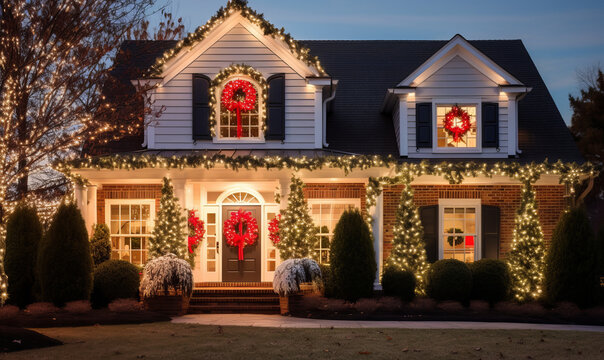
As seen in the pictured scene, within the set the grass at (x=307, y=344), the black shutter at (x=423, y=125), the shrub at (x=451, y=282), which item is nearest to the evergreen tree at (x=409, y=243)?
the shrub at (x=451, y=282)

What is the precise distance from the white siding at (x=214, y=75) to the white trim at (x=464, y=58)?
8.43 ft

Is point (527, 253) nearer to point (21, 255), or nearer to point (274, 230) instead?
point (274, 230)

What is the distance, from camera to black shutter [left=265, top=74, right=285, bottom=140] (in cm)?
1568

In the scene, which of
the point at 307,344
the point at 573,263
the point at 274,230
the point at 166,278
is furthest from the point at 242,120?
the point at 573,263

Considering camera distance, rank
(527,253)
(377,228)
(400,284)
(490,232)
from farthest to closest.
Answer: (490,232), (527,253), (377,228), (400,284)

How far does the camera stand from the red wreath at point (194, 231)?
15.2 meters

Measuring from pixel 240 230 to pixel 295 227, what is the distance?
1780 millimetres

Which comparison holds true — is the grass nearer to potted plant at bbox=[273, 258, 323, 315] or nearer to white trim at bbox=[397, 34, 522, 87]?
potted plant at bbox=[273, 258, 323, 315]

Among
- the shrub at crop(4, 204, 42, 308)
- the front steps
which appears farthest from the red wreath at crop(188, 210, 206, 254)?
the shrub at crop(4, 204, 42, 308)

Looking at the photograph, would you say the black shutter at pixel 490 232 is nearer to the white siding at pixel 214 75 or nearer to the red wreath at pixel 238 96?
the white siding at pixel 214 75

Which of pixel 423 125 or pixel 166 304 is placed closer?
pixel 166 304

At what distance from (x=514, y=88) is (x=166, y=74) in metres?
8.53

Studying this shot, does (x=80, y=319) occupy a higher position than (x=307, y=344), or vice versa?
(x=307, y=344)

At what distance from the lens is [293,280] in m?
13.0
